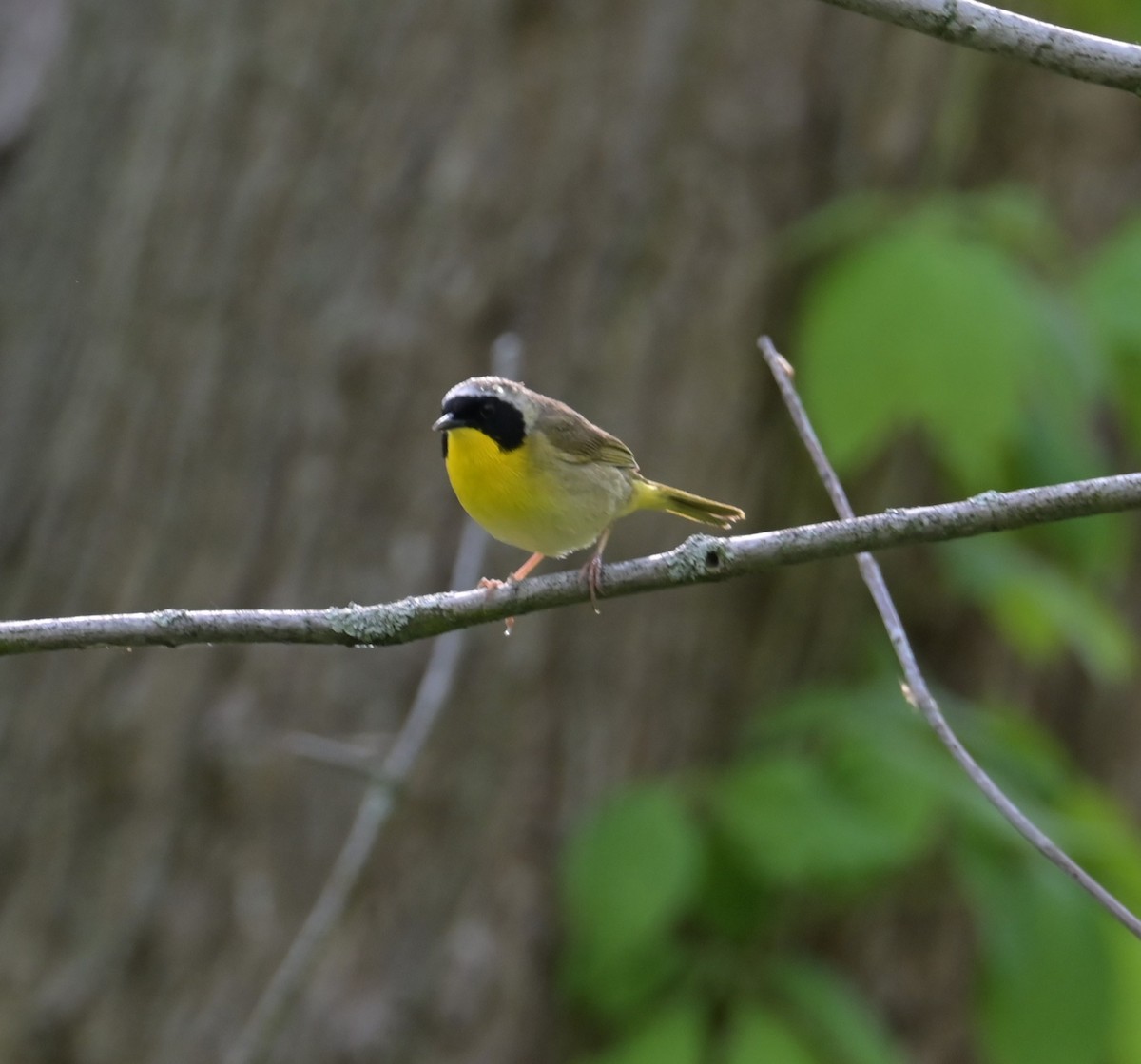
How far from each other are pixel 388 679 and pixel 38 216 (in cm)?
223

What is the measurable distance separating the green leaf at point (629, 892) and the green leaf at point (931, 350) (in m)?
1.29

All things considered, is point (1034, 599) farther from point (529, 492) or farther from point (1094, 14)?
point (1094, 14)

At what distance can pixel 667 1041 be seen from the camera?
4406mm

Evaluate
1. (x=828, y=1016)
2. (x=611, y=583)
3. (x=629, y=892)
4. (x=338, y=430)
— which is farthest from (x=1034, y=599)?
(x=611, y=583)

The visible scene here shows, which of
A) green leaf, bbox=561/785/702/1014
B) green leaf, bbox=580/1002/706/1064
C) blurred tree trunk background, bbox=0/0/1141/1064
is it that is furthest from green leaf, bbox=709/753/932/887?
blurred tree trunk background, bbox=0/0/1141/1064

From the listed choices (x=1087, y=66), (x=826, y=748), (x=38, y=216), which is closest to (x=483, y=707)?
(x=826, y=748)

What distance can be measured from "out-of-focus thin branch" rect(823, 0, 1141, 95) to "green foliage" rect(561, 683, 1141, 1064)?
240cm

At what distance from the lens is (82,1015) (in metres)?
4.76

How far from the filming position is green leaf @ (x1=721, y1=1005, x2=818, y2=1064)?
4.18m

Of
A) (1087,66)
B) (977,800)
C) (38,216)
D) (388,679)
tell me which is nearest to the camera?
(1087,66)

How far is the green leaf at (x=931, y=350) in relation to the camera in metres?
4.18

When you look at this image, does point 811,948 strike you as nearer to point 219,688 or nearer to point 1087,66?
point 219,688

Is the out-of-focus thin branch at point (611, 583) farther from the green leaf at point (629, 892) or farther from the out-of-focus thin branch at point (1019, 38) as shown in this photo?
the green leaf at point (629, 892)

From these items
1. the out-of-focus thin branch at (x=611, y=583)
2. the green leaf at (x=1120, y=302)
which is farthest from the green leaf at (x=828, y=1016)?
the out-of-focus thin branch at (x=611, y=583)
